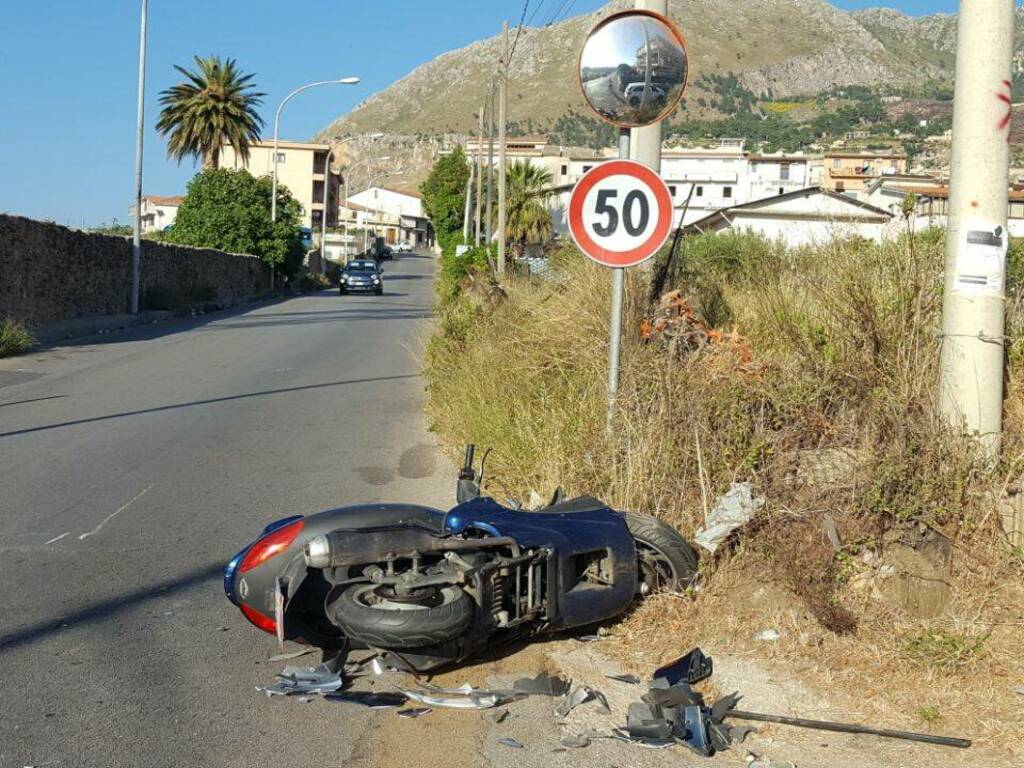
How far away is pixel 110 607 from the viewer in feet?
19.7

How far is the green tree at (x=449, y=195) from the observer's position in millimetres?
91688

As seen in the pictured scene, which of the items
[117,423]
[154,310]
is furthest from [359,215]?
[117,423]

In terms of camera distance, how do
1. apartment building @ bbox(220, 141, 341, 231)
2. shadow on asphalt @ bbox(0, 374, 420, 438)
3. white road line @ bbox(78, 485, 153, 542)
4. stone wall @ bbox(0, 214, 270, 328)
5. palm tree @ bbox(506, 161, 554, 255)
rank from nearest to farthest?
white road line @ bbox(78, 485, 153, 542), shadow on asphalt @ bbox(0, 374, 420, 438), stone wall @ bbox(0, 214, 270, 328), palm tree @ bbox(506, 161, 554, 255), apartment building @ bbox(220, 141, 341, 231)

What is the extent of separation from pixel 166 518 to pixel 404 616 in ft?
12.6

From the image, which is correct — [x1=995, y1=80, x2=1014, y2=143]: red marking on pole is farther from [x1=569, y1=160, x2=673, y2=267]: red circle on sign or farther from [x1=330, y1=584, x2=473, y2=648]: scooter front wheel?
[x1=330, y1=584, x2=473, y2=648]: scooter front wheel

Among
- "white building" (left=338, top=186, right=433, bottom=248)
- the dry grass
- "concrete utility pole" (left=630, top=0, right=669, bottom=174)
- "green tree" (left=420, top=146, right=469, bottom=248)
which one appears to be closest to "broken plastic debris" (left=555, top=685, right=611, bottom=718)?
the dry grass

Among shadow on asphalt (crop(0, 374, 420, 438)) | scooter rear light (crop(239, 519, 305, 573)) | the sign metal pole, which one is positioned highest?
the sign metal pole

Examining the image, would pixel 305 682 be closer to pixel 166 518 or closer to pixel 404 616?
pixel 404 616

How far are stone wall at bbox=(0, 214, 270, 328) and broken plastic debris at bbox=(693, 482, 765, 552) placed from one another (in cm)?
1930

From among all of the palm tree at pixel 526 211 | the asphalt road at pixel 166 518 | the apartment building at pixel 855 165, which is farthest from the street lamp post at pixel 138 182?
the apartment building at pixel 855 165

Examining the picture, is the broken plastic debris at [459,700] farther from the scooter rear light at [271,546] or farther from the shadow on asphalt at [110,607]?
the shadow on asphalt at [110,607]

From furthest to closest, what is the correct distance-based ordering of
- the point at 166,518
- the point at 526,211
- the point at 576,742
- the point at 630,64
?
the point at 526,211 → the point at 166,518 → the point at 630,64 → the point at 576,742

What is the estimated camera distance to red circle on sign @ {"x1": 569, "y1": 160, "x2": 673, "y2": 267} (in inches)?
265

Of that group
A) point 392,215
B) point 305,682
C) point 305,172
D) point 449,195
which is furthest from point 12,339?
point 392,215
